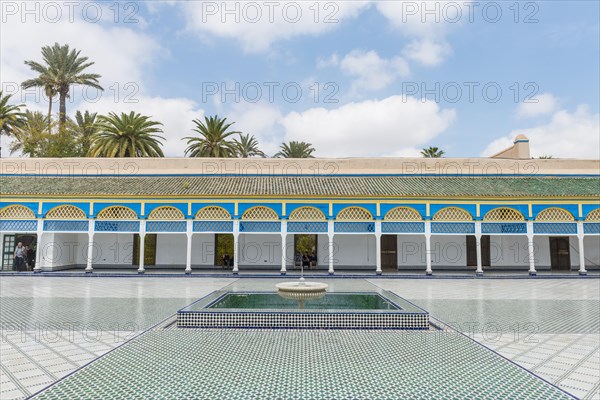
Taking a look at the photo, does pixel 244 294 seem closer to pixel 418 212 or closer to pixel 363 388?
pixel 363 388

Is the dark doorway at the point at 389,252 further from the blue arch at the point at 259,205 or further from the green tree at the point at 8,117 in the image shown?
the green tree at the point at 8,117

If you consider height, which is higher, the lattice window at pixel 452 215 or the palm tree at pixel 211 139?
the palm tree at pixel 211 139

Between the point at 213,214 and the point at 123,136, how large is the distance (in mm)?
12543

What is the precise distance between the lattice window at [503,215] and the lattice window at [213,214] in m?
10.3

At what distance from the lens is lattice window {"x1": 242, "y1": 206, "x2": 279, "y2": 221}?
16.1 metres

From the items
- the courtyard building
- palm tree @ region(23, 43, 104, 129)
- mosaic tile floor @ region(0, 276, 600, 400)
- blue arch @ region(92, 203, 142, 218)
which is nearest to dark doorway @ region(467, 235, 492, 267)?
the courtyard building

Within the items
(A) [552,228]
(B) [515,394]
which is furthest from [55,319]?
(A) [552,228]

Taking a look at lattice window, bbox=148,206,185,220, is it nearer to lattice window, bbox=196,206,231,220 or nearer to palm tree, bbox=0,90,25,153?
lattice window, bbox=196,206,231,220

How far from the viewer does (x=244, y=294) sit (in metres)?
9.16

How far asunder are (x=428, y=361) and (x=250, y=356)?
2.20 meters

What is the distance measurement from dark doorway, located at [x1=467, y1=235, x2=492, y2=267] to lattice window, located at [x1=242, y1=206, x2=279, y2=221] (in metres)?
8.92

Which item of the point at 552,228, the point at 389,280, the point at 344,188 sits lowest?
the point at 389,280

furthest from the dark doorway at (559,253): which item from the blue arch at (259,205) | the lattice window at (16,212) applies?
the lattice window at (16,212)

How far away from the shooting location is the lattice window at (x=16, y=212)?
15953mm
